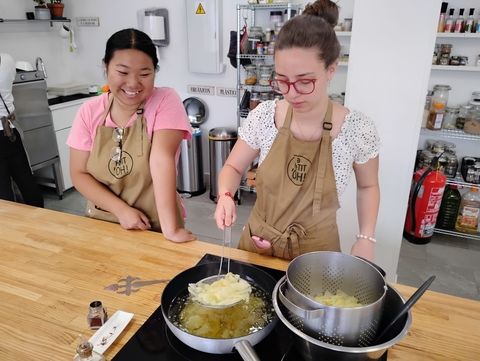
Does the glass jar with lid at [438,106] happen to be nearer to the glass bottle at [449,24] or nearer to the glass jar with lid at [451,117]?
the glass jar with lid at [451,117]

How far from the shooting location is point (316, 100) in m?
1.22

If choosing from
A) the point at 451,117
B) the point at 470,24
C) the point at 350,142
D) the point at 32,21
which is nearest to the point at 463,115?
the point at 451,117

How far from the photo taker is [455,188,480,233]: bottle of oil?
3262 millimetres

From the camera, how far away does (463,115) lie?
3.19m

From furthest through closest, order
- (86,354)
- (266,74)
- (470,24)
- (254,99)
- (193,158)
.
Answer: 1. (193,158)
2. (254,99)
3. (266,74)
4. (470,24)
5. (86,354)

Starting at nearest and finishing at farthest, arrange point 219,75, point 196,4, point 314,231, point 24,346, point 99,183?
point 24,346
point 314,231
point 99,183
point 196,4
point 219,75

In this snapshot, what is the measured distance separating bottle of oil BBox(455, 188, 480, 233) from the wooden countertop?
253 cm

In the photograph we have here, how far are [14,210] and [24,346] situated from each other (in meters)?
0.86

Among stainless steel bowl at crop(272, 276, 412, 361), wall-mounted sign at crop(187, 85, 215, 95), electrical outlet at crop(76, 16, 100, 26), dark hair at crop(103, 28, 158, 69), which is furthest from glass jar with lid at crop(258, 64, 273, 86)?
stainless steel bowl at crop(272, 276, 412, 361)

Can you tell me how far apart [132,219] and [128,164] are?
0.22 meters

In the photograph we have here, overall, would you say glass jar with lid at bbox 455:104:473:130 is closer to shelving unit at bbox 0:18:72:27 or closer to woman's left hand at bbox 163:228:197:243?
woman's left hand at bbox 163:228:197:243

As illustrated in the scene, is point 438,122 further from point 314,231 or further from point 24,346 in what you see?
point 24,346

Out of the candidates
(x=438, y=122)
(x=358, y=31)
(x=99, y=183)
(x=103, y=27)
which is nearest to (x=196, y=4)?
(x=103, y=27)

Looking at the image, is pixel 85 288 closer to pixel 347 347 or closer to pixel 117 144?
pixel 117 144
